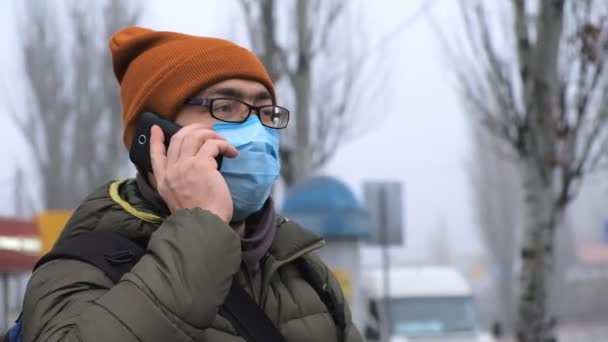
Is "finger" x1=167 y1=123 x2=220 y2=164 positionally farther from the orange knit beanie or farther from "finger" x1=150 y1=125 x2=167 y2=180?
the orange knit beanie

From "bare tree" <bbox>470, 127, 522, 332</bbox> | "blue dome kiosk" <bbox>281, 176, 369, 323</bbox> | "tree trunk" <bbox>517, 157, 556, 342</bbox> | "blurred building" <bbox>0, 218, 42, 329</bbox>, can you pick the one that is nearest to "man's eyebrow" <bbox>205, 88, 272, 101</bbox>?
"tree trunk" <bbox>517, 157, 556, 342</bbox>

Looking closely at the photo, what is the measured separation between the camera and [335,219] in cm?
858

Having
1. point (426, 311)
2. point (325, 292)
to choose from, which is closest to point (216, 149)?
point (325, 292)

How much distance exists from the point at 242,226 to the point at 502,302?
34105 millimetres

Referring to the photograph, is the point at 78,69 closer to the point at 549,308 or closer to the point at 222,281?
the point at 549,308

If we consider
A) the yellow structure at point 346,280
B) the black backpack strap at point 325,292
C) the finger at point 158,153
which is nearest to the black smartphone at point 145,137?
the finger at point 158,153

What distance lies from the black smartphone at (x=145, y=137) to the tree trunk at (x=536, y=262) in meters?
5.53

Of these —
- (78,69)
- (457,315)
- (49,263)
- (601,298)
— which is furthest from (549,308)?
(601,298)

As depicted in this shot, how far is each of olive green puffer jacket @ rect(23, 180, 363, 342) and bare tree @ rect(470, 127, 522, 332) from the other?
1327 inches

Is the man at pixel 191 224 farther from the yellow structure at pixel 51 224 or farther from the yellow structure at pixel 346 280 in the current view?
the yellow structure at pixel 346 280

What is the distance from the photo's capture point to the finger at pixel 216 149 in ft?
6.04

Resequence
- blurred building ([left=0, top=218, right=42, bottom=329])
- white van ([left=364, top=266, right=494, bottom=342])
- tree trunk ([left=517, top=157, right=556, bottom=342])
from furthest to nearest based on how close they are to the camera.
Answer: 1. white van ([left=364, top=266, right=494, bottom=342])
2. blurred building ([left=0, top=218, right=42, bottom=329])
3. tree trunk ([left=517, top=157, right=556, bottom=342])

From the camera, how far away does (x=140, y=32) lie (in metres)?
2.21

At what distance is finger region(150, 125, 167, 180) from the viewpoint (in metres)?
1.86
